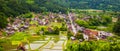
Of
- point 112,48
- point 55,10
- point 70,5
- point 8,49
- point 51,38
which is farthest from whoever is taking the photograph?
point 70,5

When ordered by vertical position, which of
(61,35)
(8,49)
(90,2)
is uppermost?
(8,49)

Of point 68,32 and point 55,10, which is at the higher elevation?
point 68,32

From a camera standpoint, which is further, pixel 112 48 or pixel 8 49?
pixel 8 49

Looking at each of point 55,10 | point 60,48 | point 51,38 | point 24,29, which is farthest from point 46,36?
point 55,10

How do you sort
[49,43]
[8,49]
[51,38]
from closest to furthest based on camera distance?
[8,49], [49,43], [51,38]

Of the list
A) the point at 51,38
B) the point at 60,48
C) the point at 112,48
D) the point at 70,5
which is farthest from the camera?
the point at 70,5

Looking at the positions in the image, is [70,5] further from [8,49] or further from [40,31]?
[8,49]

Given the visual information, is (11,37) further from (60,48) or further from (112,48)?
(112,48)

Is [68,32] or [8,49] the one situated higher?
[8,49]

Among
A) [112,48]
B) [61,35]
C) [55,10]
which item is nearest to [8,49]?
[112,48]
